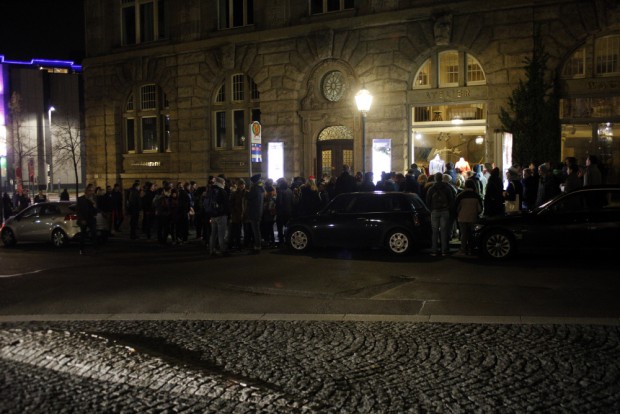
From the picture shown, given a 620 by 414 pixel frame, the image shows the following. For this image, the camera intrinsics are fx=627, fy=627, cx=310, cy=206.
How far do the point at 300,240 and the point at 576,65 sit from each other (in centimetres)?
1144

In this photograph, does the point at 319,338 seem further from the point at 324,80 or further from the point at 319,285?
the point at 324,80

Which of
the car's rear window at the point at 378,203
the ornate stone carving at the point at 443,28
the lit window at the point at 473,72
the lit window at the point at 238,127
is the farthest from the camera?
the lit window at the point at 238,127

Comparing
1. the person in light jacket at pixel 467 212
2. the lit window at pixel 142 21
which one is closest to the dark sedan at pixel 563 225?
the person in light jacket at pixel 467 212

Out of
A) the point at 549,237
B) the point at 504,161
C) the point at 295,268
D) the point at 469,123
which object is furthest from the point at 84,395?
the point at 469,123

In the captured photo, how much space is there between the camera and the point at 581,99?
20.6 metres

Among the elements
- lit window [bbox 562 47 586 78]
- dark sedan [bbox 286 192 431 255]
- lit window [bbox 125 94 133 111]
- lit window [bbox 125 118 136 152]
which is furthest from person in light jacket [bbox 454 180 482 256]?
lit window [bbox 125 94 133 111]

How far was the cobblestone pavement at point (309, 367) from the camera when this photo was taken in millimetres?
5730

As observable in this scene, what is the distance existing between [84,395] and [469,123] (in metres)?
18.7

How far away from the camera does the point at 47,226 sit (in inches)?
770

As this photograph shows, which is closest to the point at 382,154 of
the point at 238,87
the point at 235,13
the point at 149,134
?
the point at 238,87

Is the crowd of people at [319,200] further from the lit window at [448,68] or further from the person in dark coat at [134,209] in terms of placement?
the lit window at [448,68]

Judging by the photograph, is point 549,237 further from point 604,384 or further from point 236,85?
point 236,85

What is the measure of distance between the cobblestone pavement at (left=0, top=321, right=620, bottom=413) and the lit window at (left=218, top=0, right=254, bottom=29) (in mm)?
20816

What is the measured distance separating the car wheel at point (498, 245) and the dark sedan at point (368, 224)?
1.63 meters
